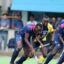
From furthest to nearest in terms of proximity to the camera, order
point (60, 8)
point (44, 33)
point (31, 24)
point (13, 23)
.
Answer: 1. point (60, 8)
2. point (13, 23)
3. point (44, 33)
4. point (31, 24)

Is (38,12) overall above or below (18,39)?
below

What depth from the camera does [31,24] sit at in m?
14.5

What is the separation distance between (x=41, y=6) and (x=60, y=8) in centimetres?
102

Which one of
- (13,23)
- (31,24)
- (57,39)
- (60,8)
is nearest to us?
(31,24)

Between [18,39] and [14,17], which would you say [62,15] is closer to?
[14,17]

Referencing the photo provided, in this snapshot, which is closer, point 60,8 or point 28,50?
point 28,50

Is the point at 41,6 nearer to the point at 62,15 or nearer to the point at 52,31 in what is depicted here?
the point at 62,15

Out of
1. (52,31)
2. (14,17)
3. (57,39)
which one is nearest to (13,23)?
(14,17)

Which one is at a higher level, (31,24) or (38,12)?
(31,24)

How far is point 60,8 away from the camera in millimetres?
27047

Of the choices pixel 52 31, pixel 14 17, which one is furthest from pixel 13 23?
pixel 52 31

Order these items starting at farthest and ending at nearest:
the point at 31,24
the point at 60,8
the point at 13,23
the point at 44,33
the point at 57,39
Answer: the point at 60,8 < the point at 13,23 < the point at 44,33 < the point at 57,39 < the point at 31,24

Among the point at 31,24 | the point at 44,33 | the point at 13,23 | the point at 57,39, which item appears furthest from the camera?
the point at 13,23

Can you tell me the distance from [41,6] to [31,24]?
1282 cm
